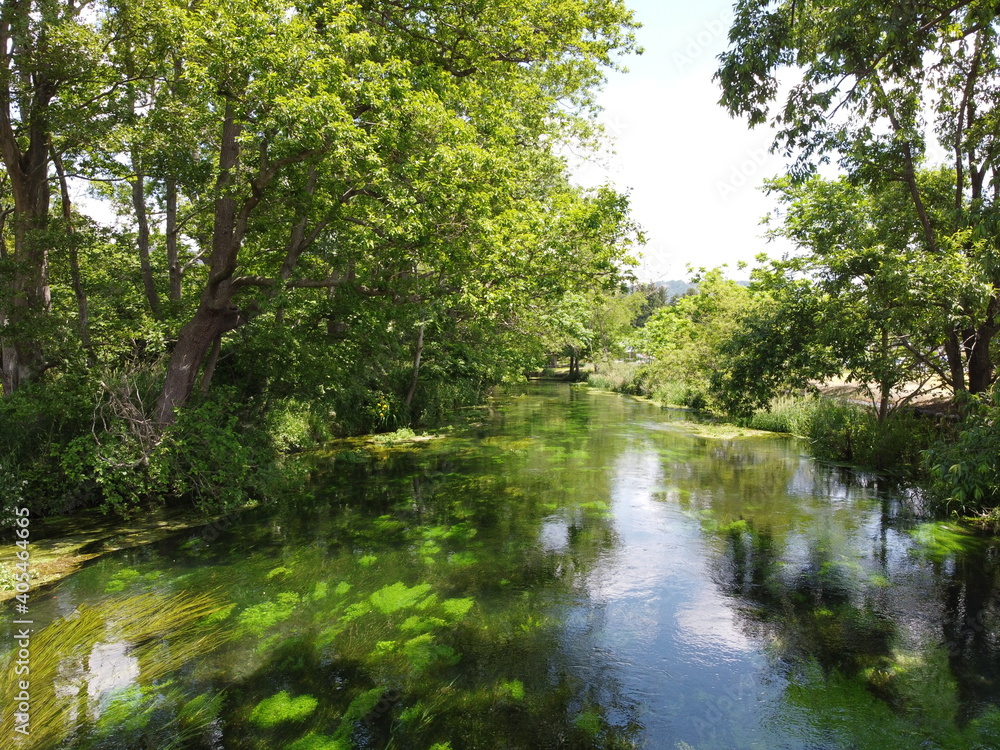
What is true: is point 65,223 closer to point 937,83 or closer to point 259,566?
point 259,566

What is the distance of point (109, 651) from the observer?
5.48 meters

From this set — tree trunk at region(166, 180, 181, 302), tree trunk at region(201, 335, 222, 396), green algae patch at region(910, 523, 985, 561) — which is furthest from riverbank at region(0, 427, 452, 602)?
green algae patch at region(910, 523, 985, 561)

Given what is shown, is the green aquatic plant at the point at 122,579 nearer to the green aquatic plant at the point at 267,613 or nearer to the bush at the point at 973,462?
the green aquatic plant at the point at 267,613

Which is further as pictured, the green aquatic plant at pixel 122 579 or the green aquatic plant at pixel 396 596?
the green aquatic plant at pixel 122 579

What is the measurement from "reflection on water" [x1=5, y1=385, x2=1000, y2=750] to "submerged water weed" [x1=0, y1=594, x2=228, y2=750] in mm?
103

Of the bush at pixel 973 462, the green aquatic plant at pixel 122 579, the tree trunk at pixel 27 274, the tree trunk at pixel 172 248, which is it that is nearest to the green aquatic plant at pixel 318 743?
the green aquatic plant at pixel 122 579

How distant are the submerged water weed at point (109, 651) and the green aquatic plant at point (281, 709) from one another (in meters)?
0.88

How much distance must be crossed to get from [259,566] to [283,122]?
19.5 ft

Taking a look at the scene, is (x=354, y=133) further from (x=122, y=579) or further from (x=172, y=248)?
(x=172, y=248)

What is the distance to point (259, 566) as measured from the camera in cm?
761

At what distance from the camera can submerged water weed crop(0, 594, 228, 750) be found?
4559 millimetres

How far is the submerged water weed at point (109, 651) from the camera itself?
4.56 m

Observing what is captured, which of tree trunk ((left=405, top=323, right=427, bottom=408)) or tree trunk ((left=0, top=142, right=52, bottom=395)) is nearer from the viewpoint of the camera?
tree trunk ((left=0, top=142, right=52, bottom=395))

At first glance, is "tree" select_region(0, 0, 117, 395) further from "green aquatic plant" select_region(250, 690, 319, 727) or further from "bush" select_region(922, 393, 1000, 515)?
"bush" select_region(922, 393, 1000, 515)
